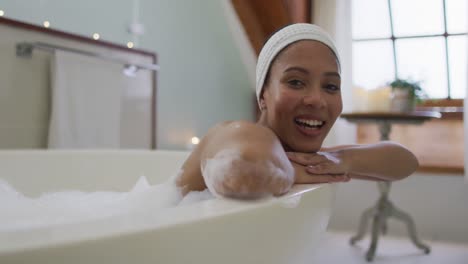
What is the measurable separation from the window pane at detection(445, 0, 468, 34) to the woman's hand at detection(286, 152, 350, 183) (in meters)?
2.84

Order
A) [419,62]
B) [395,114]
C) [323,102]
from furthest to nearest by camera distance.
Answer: [419,62], [395,114], [323,102]

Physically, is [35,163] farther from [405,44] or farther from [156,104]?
[405,44]

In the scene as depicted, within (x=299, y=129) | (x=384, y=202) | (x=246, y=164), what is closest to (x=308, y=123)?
(x=299, y=129)

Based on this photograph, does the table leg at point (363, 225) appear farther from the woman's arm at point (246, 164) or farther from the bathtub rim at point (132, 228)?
the bathtub rim at point (132, 228)

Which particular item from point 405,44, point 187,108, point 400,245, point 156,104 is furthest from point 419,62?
point 156,104

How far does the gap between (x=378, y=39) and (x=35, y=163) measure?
2.81m

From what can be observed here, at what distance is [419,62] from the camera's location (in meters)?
3.44

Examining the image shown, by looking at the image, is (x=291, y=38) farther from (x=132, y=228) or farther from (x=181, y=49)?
(x=181, y=49)

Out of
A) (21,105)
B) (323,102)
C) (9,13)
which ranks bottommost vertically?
(323,102)

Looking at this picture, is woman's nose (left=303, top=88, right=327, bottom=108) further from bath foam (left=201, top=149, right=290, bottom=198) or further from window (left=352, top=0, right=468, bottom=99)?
window (left=352, top=0, right=468, bottom=99)

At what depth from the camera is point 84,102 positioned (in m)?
2.18

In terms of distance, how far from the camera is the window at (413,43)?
332 centimetres

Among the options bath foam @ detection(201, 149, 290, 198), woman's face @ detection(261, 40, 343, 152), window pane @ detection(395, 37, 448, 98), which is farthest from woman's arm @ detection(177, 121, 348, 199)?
window pane @ detection(395, 37, 448, 98)

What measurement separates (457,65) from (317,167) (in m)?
2.97
